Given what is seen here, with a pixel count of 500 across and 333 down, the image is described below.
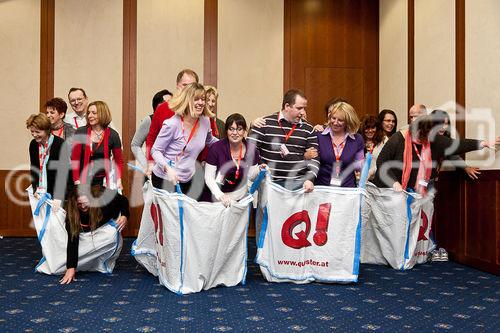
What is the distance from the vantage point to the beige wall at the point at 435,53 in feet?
18.4

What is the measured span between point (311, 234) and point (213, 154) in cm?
86

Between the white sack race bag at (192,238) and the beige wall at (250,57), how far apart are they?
11.7ft

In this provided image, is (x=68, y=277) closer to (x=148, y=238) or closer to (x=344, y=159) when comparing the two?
(x=148, y=238)

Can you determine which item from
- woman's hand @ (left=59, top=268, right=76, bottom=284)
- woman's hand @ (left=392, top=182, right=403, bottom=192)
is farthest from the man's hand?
woman's hand @ (left=59, top=268, right=76, bottom=284)

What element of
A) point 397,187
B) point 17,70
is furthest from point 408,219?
point 17,70

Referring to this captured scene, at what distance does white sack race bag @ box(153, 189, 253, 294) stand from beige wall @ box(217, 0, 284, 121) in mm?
3571

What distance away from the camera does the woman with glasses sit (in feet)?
13.3

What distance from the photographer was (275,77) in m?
7.47

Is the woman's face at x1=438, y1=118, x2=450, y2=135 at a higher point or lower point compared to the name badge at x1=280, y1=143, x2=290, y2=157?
higher

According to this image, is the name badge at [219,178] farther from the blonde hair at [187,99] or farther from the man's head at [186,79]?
the man's head at [186,79]

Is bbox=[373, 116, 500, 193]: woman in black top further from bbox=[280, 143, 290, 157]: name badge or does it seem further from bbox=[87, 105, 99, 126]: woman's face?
bbox=[87, 105, 99, 126]: woman's face

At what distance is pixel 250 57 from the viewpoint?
24.4ft

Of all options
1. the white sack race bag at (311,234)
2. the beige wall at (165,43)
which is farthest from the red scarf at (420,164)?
the beige wall at (165,43)

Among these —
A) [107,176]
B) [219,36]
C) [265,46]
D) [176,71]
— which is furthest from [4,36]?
[107,176]
